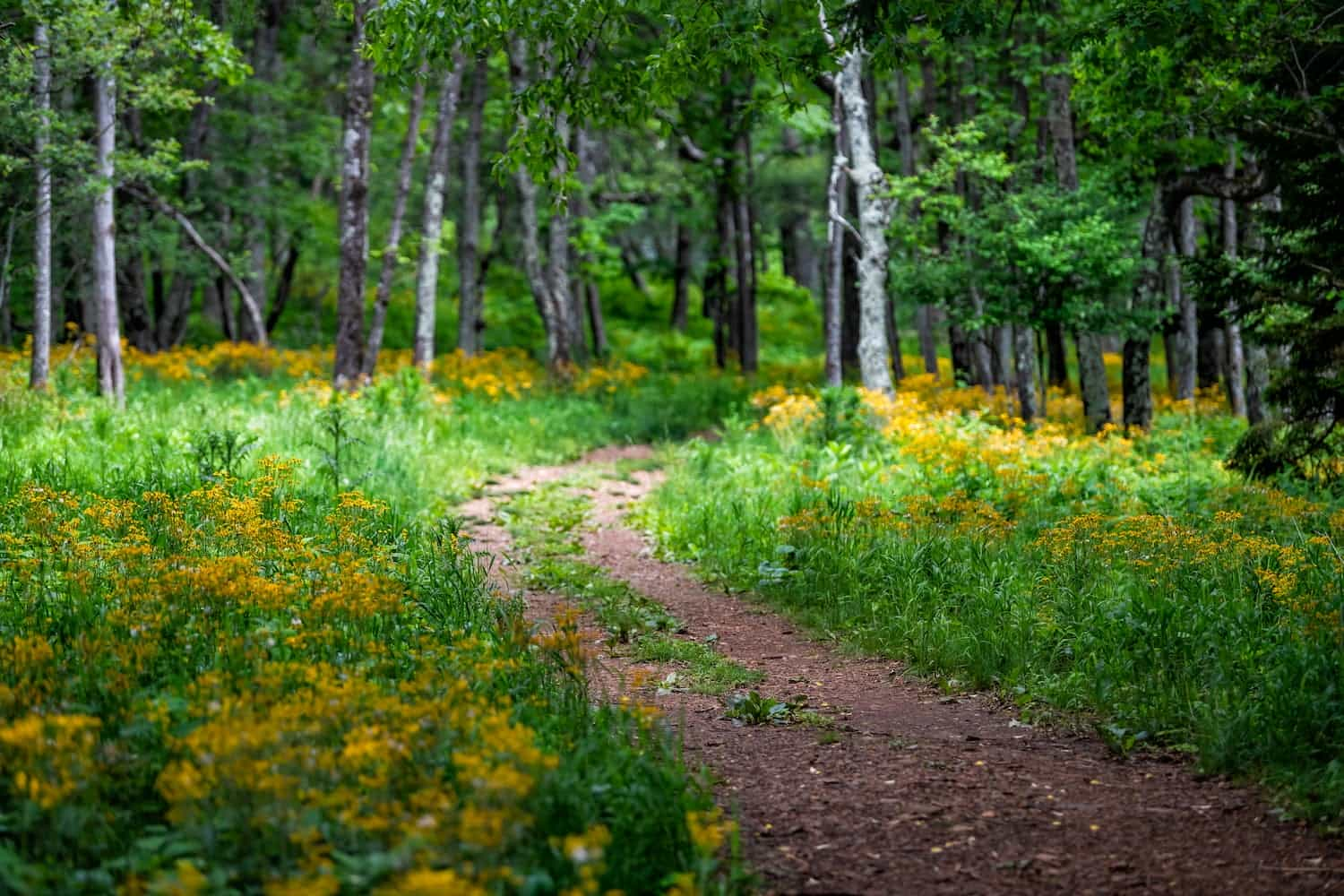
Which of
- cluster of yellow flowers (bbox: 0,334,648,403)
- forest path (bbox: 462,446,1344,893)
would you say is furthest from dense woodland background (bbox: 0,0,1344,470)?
forest path (bbox: 462,446,1344,893)

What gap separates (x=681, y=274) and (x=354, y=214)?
1672 cm

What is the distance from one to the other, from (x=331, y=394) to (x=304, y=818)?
36.4ft

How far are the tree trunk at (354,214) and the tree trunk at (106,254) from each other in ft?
9.57

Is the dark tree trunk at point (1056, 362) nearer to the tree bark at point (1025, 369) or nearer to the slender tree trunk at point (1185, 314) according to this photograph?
the slender tree trunk at point (1185, 314)

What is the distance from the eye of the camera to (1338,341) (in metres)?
8.16

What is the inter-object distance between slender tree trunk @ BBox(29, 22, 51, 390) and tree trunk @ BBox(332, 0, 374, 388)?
368cm

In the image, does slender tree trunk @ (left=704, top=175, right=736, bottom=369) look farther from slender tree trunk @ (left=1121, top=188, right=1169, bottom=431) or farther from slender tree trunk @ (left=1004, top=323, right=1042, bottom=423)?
slender tree trunk @ (left=1121, top=188, right=1169, bottom=431)

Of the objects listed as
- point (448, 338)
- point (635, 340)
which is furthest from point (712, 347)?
point (448, 338)

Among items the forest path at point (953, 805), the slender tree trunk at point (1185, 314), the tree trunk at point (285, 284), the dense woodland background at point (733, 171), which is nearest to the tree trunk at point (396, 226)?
the dense woodland background at point (733, 171)

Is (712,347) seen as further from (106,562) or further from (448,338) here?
(106,562)

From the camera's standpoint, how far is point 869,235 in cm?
1565

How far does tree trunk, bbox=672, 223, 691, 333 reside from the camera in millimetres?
30500

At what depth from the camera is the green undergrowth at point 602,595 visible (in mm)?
6445

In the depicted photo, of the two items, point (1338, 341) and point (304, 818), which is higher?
point (1338, 341)
